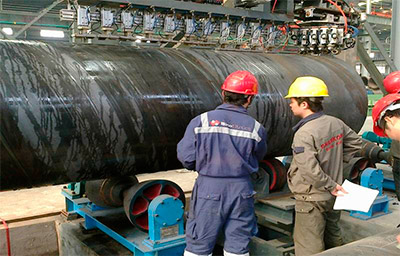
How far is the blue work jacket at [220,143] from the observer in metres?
1.99

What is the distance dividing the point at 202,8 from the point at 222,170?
152 cm

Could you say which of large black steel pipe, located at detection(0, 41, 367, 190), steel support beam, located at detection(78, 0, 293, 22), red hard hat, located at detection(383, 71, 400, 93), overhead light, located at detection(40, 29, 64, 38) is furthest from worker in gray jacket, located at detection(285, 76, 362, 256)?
overhead light, located at detection(40, 29, 64, 38)

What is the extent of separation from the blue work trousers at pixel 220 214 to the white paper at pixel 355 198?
459 millimetres

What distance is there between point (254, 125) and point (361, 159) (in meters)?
1.85

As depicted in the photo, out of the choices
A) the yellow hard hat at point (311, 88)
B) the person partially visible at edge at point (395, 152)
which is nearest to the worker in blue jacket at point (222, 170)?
the yellow hard hat at point (311, 88)

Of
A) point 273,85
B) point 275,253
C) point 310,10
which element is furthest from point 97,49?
point 310,10

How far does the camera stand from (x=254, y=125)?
204cm

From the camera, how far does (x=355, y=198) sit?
205 cm

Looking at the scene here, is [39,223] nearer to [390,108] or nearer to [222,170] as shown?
[222,170]

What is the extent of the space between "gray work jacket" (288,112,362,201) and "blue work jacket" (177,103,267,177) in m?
0.27

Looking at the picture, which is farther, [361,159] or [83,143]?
[361,159]

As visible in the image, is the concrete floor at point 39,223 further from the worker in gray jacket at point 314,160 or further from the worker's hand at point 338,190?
the worker's hand at point 338,190

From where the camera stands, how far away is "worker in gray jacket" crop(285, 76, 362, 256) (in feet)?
6.78

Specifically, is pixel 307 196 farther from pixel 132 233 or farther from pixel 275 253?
pixel 132 233
